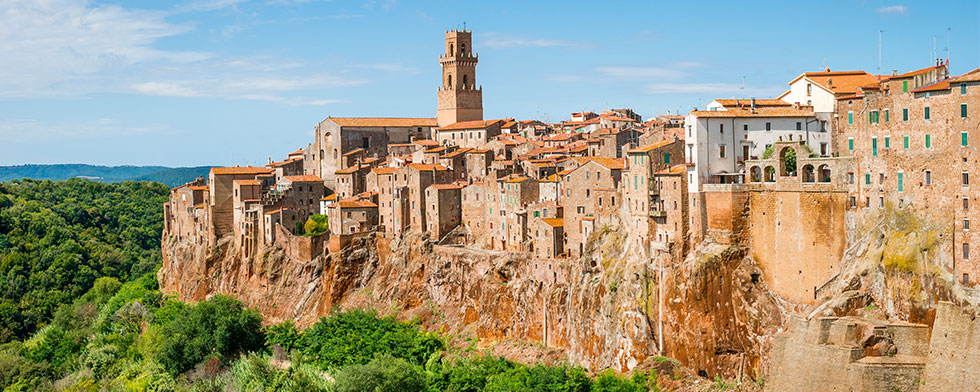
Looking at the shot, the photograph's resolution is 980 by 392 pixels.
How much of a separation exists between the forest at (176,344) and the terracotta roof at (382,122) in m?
23.1

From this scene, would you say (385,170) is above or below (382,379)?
above

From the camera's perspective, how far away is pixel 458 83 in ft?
353

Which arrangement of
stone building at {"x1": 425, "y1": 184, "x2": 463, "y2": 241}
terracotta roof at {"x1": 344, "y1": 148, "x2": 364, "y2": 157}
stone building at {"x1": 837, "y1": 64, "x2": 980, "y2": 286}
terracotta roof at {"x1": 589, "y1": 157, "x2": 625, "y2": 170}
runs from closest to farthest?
1. stone building at {"x1": 837, "y1": 64, "x2": 980, "y2": 286}
2. terracotta roof at {"x1": 589, "y1": 157, "x2": 625, "y2": 170}
3. stone building at {"x1": 425, "y1": 184, "x2": 463, "y2": 241}
4. terracotta roof at {"x1": 344, "y1": 148, "x2": 364, "y2": 157}

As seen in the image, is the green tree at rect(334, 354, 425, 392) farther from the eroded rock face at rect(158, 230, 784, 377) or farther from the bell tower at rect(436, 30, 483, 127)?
the bell tower at rect(436, 30, 483, 127)

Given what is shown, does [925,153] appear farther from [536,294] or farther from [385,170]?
[385,170]

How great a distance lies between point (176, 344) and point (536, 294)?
30033 mm

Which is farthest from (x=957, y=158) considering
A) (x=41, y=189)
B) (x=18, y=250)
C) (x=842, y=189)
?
(x=41, y=189)

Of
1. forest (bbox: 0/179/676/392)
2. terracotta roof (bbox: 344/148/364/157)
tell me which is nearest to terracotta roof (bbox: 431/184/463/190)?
forest (bbox: 0/179/676/392)

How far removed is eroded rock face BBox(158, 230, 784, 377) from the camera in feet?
178

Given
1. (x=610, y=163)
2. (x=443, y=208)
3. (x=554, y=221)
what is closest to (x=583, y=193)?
(x=610, y=163)

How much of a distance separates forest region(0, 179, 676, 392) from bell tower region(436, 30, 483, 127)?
32.7 meters

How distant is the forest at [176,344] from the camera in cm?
6338

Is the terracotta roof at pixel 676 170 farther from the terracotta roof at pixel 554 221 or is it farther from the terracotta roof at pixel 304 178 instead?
the terracotta roof at pixel 304 178

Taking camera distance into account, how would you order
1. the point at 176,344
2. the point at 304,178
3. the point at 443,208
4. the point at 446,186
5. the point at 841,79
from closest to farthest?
the point at 841,79 < the point at 443,208 < the point at 446,186 < the point at 176,344 < the point at 304,178
